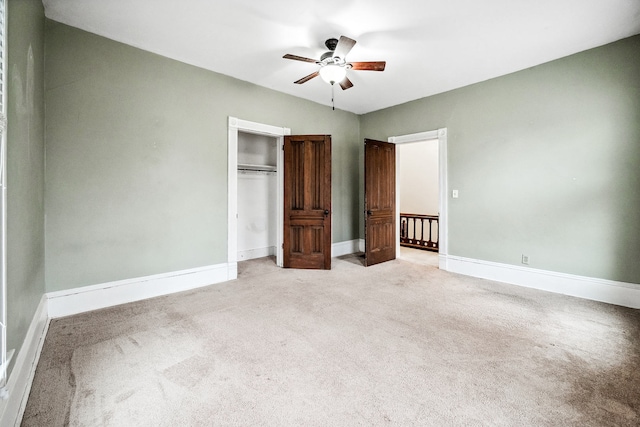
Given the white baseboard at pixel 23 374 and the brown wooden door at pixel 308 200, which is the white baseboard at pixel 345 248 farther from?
the white baseboard at pixel 23 374

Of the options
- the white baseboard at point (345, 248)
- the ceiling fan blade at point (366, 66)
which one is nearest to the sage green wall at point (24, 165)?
the ceiling fan blade at point (366, 66)

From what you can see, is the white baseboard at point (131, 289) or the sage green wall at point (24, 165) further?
the white baseboard at point (131, 289)

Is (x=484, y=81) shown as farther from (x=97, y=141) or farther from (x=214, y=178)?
(x=97, y=141)

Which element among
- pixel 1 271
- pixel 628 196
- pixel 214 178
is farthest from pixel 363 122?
pixel 1 271

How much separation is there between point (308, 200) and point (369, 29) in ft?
8.46

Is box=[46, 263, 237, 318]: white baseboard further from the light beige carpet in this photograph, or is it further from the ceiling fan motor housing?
the ceiling fan motor housing

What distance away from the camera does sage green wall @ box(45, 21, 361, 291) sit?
2826 millimetres

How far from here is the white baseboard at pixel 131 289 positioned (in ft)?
9.32

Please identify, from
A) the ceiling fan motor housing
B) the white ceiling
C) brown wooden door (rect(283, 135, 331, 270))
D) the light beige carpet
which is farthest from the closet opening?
the ceiling fan motor housing

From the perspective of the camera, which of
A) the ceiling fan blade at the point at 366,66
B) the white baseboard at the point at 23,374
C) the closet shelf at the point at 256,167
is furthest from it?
the closet shelf at the point at 256,167

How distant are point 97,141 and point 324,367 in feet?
10.6

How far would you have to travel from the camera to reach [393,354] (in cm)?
214

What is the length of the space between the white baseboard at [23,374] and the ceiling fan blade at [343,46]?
3287mm

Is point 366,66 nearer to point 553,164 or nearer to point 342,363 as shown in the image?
point 553,164
